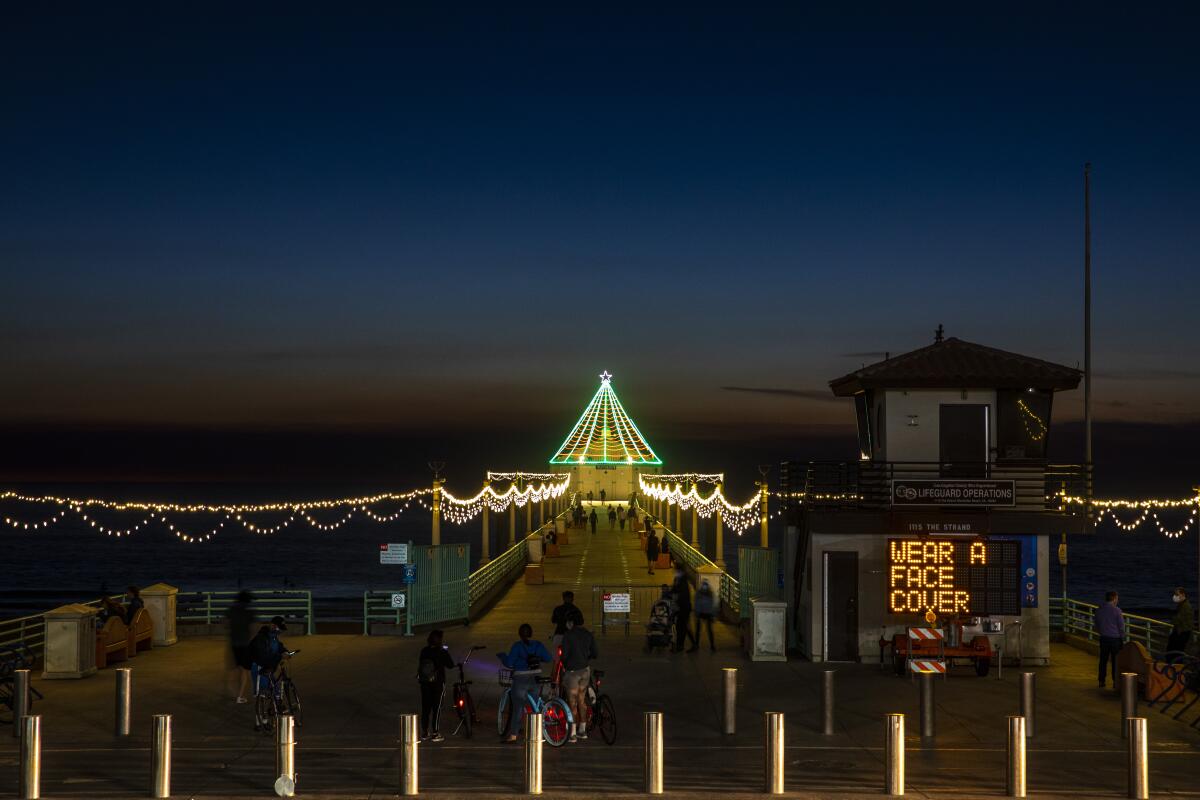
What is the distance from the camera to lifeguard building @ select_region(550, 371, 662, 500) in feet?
325

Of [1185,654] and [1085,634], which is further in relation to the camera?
[1085,634]

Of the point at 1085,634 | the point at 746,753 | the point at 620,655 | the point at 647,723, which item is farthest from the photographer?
the point at 1085,634

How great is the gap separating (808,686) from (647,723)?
8392 millimetres

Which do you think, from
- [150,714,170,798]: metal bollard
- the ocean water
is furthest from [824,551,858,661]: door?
the ocean water

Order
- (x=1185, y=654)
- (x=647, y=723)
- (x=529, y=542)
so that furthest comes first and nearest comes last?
1. (x=529, y=542)
2. (x=1185, y=654)
3. (x=647, y=723)

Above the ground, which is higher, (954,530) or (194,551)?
(954,530)

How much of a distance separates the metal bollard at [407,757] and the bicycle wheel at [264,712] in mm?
4467

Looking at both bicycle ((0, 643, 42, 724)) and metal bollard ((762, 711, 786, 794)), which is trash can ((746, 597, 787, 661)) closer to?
A: metal bollard ((762, 711, 786, 794))

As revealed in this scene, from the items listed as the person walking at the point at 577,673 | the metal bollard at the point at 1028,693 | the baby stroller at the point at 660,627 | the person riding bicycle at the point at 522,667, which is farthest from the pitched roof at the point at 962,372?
the person riding bicycle at the point at 522,667

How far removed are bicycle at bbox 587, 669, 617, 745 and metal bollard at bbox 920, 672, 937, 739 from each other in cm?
388

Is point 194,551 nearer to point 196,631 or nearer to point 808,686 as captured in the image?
point 196,631

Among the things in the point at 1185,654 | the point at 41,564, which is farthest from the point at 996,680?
the point at 41,564

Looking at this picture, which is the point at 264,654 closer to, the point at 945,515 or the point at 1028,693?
the point at 1028,693

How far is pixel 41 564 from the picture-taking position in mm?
116375
